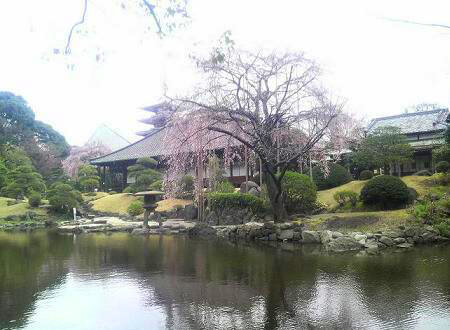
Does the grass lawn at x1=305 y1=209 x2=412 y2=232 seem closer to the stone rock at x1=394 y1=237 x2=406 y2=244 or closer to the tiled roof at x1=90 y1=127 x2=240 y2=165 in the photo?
the stone rock at x1=394 y1=237 x2=406 y2=244

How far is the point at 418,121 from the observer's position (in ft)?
98.0

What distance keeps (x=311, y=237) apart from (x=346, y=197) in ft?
17.1

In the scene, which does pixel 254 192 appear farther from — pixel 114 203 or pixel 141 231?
pixel 114 203

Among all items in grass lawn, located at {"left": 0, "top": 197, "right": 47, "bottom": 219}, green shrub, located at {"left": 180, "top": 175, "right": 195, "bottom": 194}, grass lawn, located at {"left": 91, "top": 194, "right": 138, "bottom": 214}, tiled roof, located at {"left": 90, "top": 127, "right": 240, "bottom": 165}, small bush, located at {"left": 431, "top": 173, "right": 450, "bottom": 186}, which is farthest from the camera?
tiled roof, located at {"left": 90, "top": 127, "right": 240, "bottom": 165}

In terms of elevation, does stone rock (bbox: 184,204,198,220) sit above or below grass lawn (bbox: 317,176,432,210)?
below

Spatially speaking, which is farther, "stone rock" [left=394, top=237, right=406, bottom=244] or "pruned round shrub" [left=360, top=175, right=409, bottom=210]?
"pruned round shrub" [left=360, top=175, right=409, bottom=210]

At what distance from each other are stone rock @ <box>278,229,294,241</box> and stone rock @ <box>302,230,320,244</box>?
539 mm

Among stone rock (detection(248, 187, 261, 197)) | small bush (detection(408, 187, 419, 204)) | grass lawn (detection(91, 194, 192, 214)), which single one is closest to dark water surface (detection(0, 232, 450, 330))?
small bush (detection(408, 187, 419, 204))

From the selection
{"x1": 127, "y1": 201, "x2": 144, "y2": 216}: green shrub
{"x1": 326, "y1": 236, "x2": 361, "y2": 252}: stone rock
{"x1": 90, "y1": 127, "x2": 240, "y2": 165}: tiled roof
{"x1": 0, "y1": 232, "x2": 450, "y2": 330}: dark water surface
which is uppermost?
{"x1": 90, "y1": 127, "x2": 240, "y2": 165}: tiled roof

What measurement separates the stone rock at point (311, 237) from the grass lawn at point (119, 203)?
11708mm

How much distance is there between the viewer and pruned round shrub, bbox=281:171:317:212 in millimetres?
17406

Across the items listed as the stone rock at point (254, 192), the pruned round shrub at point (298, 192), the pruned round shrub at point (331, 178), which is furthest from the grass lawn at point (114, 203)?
the pruned round shrub at point (298, 192)

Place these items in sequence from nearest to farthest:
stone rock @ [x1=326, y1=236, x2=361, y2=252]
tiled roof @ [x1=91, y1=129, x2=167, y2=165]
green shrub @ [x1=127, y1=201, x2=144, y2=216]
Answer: stone rock @ [x1=326, y1=236, x2=361, y2=252] < green shrub @ [x1=127, y1=201, x2=144, y2=216] < tiled roof @ [x1=91, y1=129, x2=167, y2=165]

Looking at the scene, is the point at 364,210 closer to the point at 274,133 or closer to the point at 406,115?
the point at 274,133
